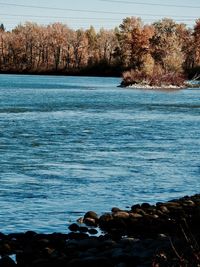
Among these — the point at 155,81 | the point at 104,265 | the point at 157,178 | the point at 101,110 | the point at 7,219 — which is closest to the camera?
the point at 104,265

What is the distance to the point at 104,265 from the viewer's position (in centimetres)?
1215

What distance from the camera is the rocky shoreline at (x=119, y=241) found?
39.7 feet

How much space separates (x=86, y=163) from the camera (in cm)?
2608

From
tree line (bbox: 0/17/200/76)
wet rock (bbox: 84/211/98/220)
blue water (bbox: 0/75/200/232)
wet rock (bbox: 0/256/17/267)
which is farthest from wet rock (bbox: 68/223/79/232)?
tree line (bbox: 0/17/200/76)

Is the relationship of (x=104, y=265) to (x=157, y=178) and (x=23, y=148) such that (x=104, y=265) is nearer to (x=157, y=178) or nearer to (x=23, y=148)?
(x=157, y=178)

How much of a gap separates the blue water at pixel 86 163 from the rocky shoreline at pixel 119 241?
122 centimetres

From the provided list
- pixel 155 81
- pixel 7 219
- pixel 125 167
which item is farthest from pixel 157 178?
pixel 155 81

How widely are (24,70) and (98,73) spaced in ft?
72.5

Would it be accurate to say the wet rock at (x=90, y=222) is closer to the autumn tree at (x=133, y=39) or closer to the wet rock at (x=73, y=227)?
the wet rock at (x=73, y=227)

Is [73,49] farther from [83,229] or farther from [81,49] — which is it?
[83,229]

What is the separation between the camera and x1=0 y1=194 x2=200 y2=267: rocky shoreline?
12.1 meters

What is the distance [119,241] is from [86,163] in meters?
12.0

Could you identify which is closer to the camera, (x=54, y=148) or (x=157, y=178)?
(x=157, y=178)

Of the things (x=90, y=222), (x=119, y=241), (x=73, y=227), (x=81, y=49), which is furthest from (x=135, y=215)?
(x=81, y=49)
